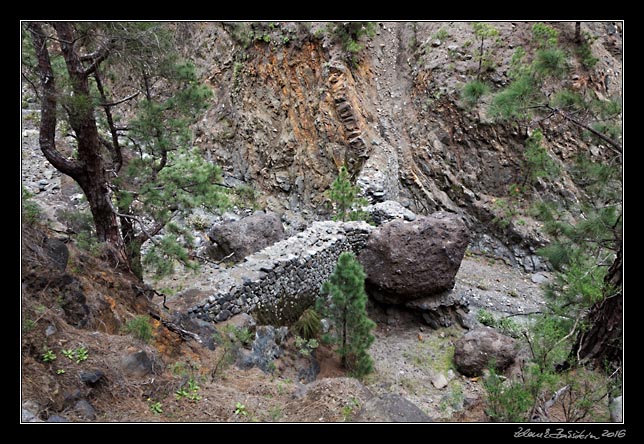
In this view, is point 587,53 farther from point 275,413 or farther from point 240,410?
point 240,410

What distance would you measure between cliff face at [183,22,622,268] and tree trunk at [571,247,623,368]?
960 centimetres

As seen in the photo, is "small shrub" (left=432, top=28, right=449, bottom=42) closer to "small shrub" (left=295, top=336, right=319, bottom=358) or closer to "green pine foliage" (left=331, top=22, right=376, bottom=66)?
"green pine foliage" (left=331, top=22, right=376, bottom=66)

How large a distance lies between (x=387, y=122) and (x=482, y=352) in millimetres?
10508

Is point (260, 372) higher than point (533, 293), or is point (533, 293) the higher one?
Answer: point (533, 293)

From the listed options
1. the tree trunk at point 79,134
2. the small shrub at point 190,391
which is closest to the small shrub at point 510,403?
the small shrub at point 190,391

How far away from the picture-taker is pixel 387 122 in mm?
16672

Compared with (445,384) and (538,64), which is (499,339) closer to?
(445,384)

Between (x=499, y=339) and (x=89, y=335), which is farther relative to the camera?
(x=499, y=339)

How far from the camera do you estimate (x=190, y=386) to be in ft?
15.9

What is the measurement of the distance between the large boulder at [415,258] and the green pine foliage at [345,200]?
2029 millimetres

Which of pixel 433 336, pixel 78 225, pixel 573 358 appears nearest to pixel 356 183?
pixel 433 336

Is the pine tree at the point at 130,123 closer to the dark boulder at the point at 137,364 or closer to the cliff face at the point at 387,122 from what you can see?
the dark boulder at the point at 137,364

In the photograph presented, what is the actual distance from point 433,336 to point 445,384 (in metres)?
1.89

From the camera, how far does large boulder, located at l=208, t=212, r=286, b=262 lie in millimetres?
11531
